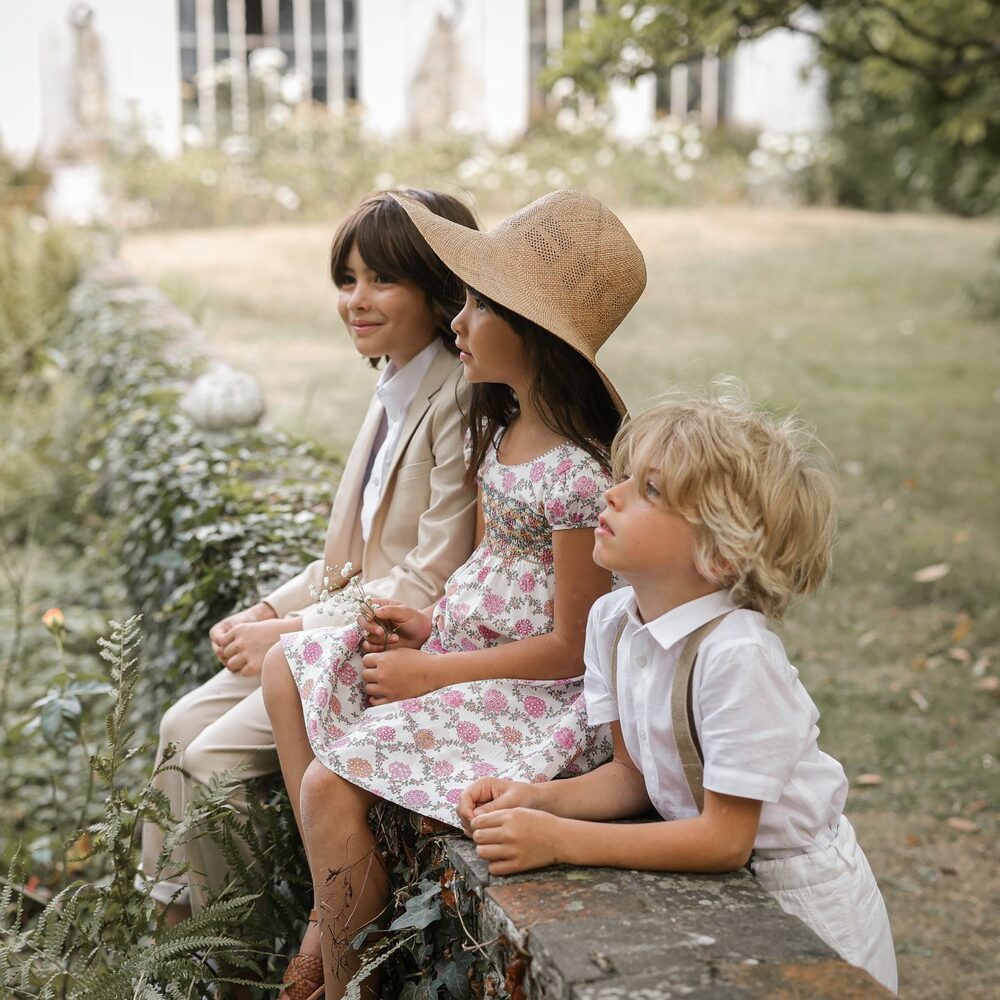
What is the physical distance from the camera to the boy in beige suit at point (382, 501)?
8.56 feet

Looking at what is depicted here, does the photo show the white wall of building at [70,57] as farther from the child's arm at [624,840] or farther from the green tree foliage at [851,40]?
the child's arm at [624,840]

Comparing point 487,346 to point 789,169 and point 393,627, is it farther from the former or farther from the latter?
point 789,169

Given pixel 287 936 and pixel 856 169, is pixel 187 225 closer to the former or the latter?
pixel 856 169

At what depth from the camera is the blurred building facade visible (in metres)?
17.8

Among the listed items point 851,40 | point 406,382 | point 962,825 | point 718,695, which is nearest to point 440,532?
point 406,382

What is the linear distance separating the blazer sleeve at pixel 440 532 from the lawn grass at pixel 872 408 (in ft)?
1.67

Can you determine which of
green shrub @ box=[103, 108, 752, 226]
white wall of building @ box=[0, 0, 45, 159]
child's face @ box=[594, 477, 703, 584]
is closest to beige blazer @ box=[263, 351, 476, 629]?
child's face @ box=[594, 477, 703, 584]

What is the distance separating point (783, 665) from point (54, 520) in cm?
545

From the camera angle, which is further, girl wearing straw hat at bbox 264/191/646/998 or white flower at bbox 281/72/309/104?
white flower at bbox 281/72/309/104

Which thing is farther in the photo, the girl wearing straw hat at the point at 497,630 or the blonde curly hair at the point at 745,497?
the girl wearing straw hat at the point at 497,630

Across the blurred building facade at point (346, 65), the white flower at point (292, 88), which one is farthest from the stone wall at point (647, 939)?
the blurred building facade at point (346, 65)

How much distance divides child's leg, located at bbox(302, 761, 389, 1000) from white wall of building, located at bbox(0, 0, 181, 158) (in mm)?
17124

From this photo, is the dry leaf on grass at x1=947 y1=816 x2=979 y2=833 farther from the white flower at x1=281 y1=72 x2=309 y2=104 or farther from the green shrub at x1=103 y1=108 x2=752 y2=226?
the white flower at x1=281 y1=72 x2=309 y2=104

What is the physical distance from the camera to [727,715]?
5.84 ft
